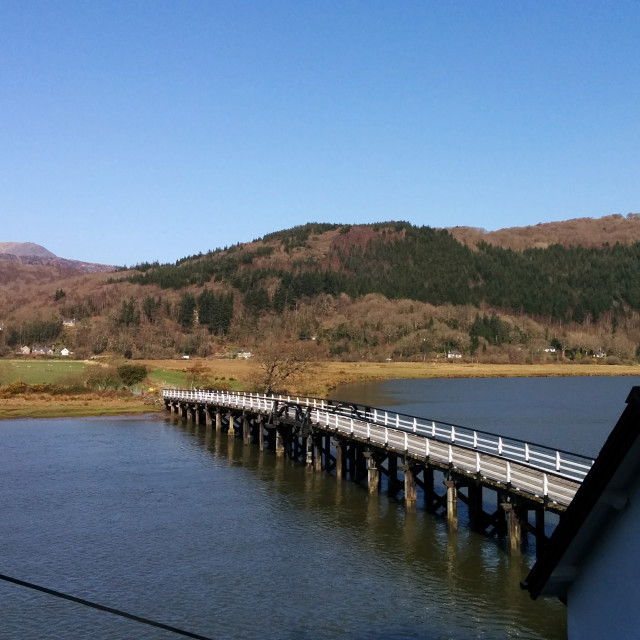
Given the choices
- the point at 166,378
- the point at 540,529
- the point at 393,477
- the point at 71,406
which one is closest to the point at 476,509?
the point at 540,529

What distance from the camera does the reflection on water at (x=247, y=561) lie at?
18.9m

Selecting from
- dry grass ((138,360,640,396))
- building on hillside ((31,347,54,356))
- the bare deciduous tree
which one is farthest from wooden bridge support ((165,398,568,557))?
building on hillside ((31,347,54,356))

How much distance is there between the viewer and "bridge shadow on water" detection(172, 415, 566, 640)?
60.7ft

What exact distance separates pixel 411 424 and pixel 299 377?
173ft

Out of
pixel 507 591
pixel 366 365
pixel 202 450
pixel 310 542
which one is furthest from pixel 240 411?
pixel 366 365

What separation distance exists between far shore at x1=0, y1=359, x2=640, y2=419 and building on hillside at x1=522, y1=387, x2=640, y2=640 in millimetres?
65144

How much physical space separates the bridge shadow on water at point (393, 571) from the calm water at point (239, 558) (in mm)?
63

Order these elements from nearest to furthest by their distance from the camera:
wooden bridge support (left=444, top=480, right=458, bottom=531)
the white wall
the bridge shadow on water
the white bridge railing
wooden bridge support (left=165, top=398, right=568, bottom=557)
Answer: the white wall < the bridge shadow on water < the white bridge railing < wooden bridge support (left=165, top=398, right=568, bottom=557) < wooden bridge support (left=444, top=480, right=458, bottom=531)

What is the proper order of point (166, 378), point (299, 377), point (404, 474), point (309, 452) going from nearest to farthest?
point (404, 474)
point (309, 452)
point (299, 377)
point (166, 378)

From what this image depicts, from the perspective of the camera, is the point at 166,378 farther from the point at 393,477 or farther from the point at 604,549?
the point at 604,549

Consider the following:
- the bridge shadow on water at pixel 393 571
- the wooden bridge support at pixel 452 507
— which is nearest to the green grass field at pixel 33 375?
the bridge shadow on water at pixel 393 571

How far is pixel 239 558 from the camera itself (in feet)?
79.5

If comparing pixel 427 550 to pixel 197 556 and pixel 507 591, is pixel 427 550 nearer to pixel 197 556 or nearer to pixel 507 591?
pixel 507 591

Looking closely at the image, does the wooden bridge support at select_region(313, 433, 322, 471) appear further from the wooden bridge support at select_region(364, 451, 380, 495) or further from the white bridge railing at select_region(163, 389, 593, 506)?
the wooden bridge support at select_region(364, 451, 380, 495)
